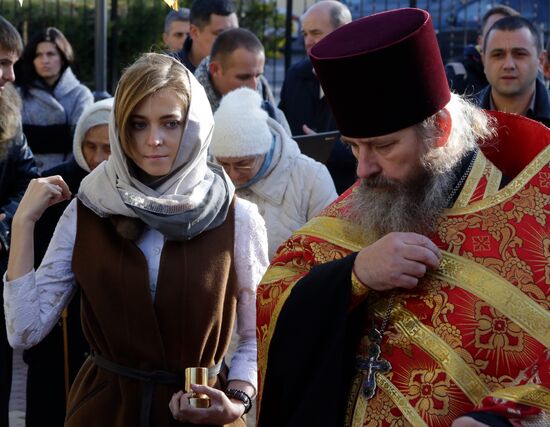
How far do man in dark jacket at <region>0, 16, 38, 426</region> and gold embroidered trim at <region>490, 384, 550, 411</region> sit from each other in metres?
3.38

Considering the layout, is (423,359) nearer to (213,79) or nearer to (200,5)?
(213,79)

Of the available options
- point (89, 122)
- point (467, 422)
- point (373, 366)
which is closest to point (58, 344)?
point (89, 122)

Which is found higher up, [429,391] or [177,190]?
[177,190]

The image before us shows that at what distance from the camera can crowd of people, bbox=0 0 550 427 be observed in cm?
302

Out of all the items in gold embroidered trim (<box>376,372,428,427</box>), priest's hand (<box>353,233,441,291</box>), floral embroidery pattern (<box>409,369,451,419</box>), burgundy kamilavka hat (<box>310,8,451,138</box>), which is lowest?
gold embroidered trim (<box>376,372,428,427</box>)

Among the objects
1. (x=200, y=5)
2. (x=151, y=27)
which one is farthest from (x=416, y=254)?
(x=151, y=27)

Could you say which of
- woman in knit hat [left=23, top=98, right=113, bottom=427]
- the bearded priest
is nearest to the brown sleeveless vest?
the bearded priest

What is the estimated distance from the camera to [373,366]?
3166mm

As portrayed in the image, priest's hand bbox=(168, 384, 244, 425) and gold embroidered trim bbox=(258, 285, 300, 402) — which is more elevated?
gold embroidered trim bbox=(258, 285, 300, 402)

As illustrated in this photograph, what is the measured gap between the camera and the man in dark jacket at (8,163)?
5707 millimetres

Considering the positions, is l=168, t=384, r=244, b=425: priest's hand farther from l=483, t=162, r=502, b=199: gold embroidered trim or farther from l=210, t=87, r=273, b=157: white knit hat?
l=210, t=87, r=273, b=157: white knit hat

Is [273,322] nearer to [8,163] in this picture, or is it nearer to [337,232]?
[337,232]

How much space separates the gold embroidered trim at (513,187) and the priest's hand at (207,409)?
1014 mm

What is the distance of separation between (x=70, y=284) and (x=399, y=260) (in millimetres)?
1302
